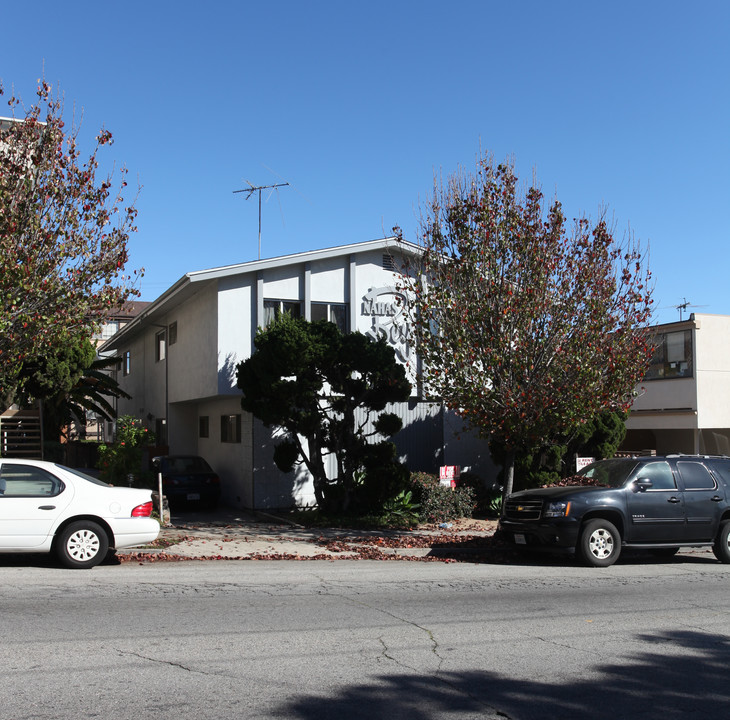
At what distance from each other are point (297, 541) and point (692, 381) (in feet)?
50.6

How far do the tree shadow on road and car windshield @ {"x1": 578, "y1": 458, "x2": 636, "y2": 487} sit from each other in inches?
253

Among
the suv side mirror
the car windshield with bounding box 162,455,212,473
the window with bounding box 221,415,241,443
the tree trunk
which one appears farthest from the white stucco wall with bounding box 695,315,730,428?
the car windshield with bounding box 162,455,212,473

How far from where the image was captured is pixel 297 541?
48.1 ft

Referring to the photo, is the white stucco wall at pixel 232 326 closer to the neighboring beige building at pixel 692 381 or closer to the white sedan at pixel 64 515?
the white sedan at pixel 64 515

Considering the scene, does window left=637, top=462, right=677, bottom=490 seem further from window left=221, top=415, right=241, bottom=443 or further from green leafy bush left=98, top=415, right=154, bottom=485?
green leafy bush left=98, top=415, right=154, bottom=485

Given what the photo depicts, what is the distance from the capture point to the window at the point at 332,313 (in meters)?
19.8

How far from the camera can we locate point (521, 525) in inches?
501

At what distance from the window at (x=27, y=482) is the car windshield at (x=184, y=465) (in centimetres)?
889

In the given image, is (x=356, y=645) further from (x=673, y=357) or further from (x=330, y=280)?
(x=673, y=357)

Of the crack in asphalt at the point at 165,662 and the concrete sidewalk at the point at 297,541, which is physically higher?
the crack in asphalt at the point at 165,662

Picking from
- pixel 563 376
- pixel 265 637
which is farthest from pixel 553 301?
pixel 265 637

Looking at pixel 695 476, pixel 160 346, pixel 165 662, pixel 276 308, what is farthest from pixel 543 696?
pixel 160 346

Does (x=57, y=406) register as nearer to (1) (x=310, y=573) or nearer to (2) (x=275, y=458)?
(2) (x=275, y=458)

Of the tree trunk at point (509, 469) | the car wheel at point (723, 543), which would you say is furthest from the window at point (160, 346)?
the car wheel at point (723, 543)
